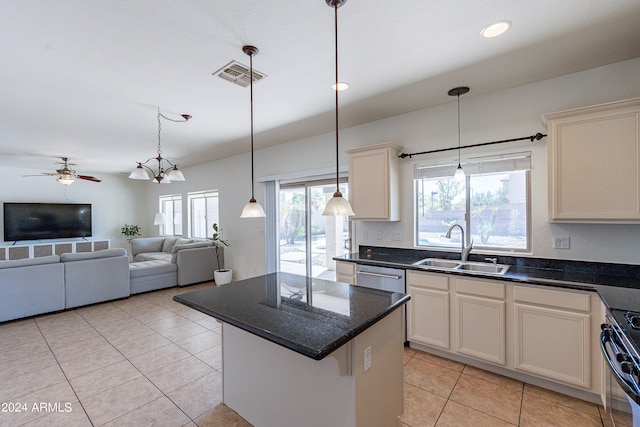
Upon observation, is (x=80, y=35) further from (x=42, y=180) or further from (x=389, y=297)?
(x=42, y=180)

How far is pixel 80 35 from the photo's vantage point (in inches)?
75.8

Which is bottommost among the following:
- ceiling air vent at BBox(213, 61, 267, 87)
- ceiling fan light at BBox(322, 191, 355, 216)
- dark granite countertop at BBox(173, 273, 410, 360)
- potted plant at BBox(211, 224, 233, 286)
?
potted plant at BBox(211, 224, 233, 286)

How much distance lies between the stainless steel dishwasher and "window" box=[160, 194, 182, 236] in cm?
617

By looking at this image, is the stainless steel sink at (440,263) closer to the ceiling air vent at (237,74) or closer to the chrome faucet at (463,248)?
the chrome faucet at (463,248)

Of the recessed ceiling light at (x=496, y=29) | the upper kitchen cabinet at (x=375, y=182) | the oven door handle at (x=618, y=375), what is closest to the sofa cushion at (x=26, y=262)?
the upper kitchen cabinet at (x=375, y=182)

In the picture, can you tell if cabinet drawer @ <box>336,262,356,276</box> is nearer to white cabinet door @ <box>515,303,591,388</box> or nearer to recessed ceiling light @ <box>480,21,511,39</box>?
white cabinet door @ <box>515,303,591,388</box>

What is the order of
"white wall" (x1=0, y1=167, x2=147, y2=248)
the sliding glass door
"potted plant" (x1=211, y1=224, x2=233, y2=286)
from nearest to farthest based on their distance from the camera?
the sliding glass door < "potted plant" (x1=211, y1=224, x2=233, y2=286) < "white wall" (x1=0, y1=167, x2=147, y2=248)

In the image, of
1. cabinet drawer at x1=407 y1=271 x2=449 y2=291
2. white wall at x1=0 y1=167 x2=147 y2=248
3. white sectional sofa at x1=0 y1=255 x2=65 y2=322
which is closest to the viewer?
cabinet drawer at x1=407 y1=271 x2=449 y2=291

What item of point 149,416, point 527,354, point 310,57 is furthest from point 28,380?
point 527,354

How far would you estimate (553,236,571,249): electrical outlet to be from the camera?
2551 mm

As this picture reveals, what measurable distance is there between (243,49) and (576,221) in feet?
9.59

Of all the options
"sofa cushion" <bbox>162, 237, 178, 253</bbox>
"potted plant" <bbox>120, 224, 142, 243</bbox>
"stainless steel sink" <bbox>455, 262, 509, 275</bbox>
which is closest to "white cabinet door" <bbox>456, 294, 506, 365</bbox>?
"stainless steel sink" <bbox>455, 262, 509, 275</bbox>

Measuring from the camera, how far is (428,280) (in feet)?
9.05

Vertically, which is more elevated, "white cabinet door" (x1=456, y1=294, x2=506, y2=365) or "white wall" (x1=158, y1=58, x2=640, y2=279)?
"white wall" (x1=158, y1=58, x2=640, y2=279)
